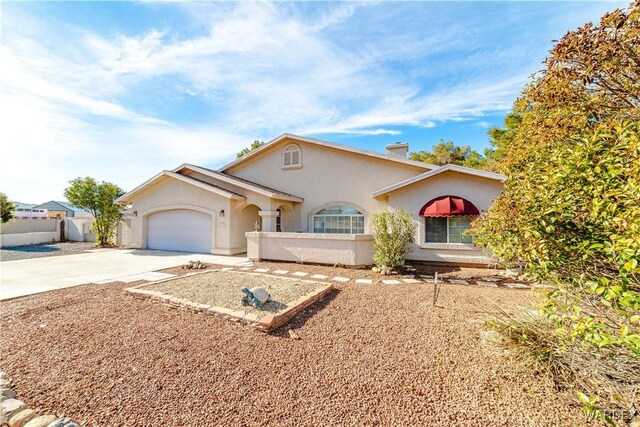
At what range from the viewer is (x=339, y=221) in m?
18.5

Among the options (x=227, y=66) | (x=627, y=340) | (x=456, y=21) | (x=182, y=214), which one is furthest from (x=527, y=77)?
(x=182, y=214)

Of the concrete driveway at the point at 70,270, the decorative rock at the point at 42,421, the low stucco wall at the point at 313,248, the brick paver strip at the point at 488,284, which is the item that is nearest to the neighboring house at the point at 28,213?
the concrete driveway at the point at 70,270

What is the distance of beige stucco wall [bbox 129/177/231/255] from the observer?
16969mm

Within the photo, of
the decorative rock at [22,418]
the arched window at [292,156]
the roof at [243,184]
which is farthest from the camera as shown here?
the arched window at [292,156]

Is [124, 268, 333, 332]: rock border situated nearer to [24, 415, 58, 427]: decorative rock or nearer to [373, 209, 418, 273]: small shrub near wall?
[24, 415, 58, 427]: decorative rock

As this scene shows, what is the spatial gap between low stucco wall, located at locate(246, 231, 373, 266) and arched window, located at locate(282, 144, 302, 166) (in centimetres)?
726

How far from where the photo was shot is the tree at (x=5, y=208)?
20930 millimetres

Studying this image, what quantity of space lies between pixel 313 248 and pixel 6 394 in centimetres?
1056

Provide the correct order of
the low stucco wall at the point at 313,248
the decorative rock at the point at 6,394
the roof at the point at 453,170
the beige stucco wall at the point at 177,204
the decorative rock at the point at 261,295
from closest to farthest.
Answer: the decorative rock at the point at 6,394 < the decorative rock at the point at 261,295 < the low stucco wall at the point at 313,248 < the roof at the point at 453,170 < the beige stucco wall at the point at 177,204

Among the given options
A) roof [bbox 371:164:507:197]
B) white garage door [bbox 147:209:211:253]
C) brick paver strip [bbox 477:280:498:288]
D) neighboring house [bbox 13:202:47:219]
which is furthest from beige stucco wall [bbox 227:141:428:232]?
neighboring house [bbox 13:202:47:219]

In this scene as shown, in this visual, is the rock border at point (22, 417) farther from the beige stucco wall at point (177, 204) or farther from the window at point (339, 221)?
the window at point (339, 221)

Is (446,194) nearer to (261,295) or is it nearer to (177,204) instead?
(261,295)

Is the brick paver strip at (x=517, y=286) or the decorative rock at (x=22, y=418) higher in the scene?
the decorative rock at (x=22, y=418)

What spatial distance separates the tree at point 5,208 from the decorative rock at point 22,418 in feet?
91.9
